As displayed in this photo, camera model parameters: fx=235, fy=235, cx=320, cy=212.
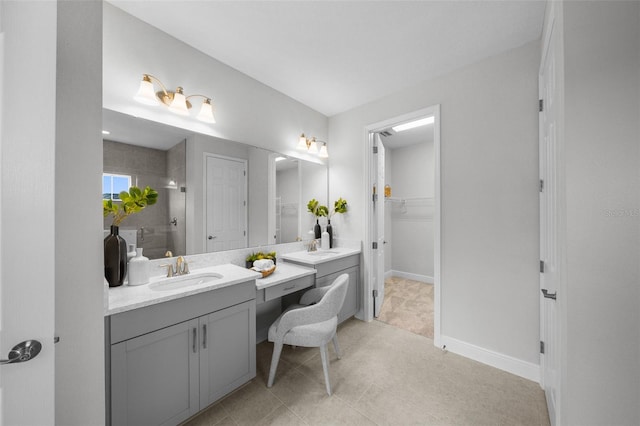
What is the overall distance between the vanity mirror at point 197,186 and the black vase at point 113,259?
0.62 feet

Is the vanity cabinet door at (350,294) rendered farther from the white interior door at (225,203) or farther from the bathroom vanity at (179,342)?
the white interior door at (225,203)

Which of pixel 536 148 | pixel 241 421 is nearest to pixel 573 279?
pixel 536 148

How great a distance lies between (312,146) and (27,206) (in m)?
2.54

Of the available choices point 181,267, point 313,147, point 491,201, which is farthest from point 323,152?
point 181,267

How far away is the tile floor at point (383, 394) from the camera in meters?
1.48

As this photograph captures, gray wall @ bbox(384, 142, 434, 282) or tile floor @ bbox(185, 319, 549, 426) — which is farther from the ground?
gray wall @ bbox(384, 142, 434, 282)

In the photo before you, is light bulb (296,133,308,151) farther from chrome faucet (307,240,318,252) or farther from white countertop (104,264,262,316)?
white countertop (104,264,262,316)

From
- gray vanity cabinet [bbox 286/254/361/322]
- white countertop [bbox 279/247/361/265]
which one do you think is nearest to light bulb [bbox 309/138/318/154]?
white countertop [bbox 279/247/361/265]

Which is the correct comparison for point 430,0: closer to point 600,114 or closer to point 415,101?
point 415,101

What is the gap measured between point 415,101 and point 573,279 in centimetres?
212

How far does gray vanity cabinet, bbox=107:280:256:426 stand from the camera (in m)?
1.17

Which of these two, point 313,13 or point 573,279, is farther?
point 313,13

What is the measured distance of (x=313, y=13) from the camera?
160 cm

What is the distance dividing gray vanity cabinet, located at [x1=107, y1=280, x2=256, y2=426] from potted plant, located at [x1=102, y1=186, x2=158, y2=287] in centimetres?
37
